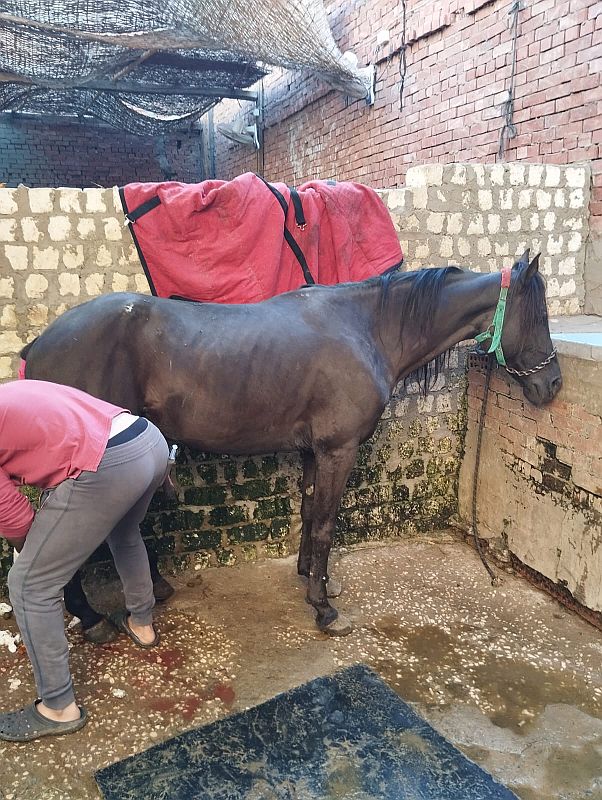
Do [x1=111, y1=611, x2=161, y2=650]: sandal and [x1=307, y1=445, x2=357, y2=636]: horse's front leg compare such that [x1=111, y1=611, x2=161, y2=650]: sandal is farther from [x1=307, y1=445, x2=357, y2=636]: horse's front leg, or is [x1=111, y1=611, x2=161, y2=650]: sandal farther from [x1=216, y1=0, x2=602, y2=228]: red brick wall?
[x1=216, y1=0, x2=602, y2=228]: red brick wall

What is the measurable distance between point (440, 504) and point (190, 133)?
32.5ft

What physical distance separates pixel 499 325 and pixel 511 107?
2847 millimetres

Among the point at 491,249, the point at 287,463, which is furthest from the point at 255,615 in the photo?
the point at 491,249

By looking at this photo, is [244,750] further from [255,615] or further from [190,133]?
[190,133]

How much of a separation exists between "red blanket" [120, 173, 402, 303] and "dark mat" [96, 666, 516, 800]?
7.08ft

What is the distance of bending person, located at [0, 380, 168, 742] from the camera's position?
2025mm

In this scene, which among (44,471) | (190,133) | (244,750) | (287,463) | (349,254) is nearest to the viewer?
(44,471)

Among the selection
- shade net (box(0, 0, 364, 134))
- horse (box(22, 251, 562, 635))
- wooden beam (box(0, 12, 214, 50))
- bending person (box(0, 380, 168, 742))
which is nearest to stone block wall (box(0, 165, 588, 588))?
horse (box(22, 251, 562, 635))


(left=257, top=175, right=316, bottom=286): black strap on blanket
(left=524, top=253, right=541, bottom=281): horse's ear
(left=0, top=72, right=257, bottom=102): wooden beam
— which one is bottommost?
(left=524, top=253, right=541, bottom=281): horse's ear

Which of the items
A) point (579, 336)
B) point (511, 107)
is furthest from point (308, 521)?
point (511, 107)

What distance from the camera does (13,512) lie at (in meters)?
2.07

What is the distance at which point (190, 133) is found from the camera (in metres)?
11.6

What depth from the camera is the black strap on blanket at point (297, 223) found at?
11.1ft

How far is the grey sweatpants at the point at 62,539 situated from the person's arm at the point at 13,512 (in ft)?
0.12
